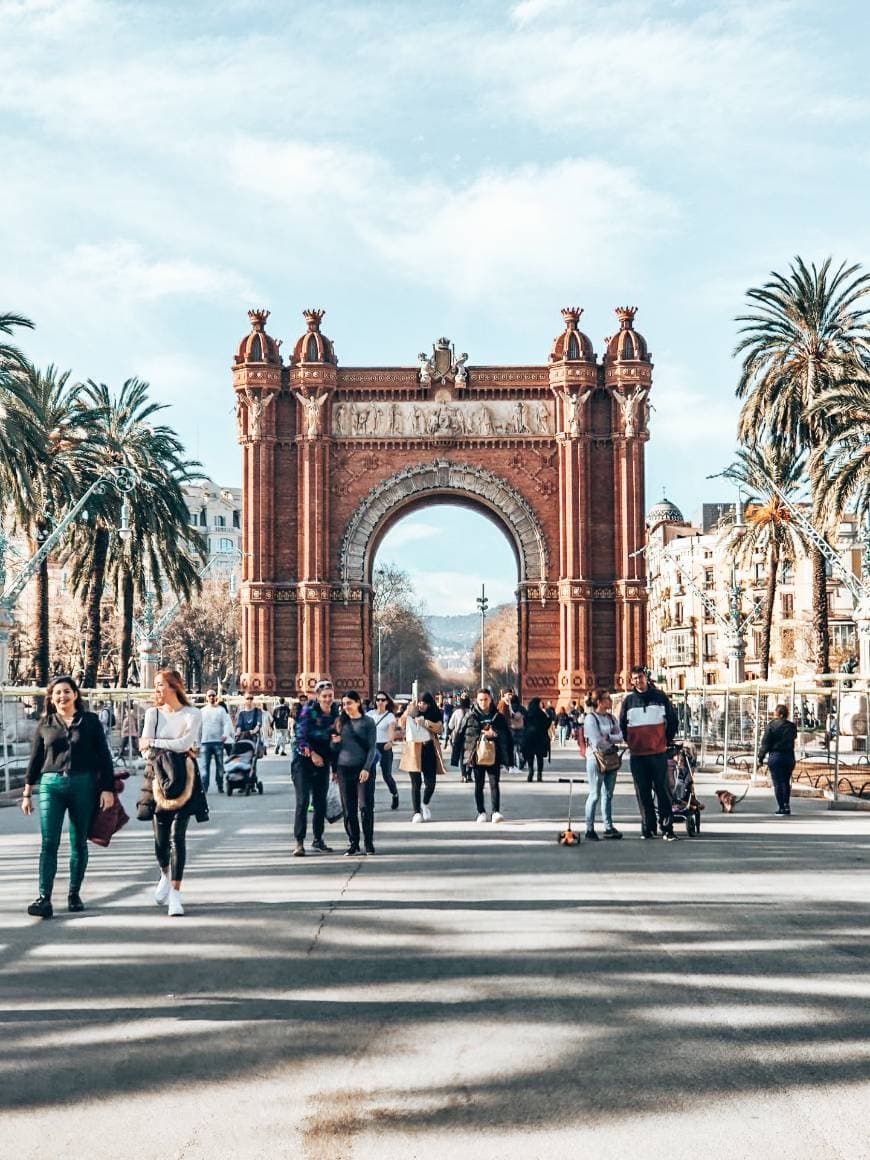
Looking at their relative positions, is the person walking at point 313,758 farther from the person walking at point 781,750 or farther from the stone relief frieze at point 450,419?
the stone relief frieze at point 450,419

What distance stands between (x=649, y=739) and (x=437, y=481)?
42916 mm

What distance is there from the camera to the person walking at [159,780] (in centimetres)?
1045

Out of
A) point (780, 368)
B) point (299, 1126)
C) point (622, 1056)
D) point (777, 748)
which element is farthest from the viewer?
point (780, 368)

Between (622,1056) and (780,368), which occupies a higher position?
(780,368)

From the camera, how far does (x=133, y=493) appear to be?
41.8 m

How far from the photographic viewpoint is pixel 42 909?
32.9 ft

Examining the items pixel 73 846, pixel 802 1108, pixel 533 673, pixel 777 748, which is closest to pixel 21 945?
pixel 73 846

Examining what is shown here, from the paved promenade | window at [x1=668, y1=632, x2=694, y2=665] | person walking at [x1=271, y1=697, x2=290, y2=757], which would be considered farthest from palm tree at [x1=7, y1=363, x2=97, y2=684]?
window at [x1=668, y1=632, x2=694, y2=665]

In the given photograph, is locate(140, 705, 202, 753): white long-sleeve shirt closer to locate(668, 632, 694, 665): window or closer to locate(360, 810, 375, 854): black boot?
locate(360, 810, 375, 854): black boot

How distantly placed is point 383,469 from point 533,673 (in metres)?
9.99

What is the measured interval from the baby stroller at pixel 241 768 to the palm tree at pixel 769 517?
857 inches

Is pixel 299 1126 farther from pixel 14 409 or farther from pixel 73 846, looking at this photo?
pixel 14 409

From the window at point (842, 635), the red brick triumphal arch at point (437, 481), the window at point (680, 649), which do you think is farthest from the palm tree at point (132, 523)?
the window at point (680, 649)

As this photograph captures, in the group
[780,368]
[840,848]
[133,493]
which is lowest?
[840,848]
